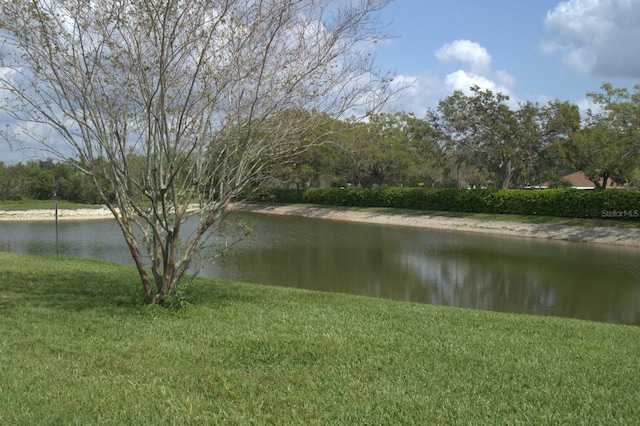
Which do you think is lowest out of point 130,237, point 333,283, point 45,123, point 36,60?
→ point 333,283

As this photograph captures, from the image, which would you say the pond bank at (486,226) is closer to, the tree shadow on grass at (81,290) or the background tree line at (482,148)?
the background tree line at (482,148)

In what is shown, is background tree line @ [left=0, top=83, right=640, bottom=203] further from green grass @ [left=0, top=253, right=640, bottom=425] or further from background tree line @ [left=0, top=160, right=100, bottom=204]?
green grass @ [left=0, top=253, right=640, bottom=425]

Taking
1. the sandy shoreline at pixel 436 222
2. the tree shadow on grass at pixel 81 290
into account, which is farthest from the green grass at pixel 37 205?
the tree shadow on grass at pixel 81 290

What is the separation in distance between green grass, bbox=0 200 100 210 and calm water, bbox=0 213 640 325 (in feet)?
41.1

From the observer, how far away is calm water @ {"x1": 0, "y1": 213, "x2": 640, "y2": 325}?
38.5 ft

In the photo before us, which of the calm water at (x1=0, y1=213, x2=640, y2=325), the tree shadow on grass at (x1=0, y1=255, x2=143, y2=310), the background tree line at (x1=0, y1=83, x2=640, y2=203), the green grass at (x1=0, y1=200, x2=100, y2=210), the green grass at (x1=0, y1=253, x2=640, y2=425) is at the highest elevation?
the background tree line at (x1=0, y1=83, x2=640, y2=203)

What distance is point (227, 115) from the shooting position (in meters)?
7.05

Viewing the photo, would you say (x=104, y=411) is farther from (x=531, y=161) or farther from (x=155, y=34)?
(x=531, y=161)

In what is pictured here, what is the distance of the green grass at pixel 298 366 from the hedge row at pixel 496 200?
49.9ft

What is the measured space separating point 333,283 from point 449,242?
1085 cm

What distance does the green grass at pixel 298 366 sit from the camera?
370 cm

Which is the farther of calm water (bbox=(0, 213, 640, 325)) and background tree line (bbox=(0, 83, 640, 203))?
background tree line (bbox=(0, 83, 640, 203))

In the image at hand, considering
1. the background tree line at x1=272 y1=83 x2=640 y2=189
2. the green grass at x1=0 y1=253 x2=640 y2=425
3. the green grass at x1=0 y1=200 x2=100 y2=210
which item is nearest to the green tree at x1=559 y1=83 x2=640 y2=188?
the background tree line at x1=272 y1=83 x2=640 y2=189

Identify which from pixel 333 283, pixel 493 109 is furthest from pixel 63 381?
pixel 493 109
